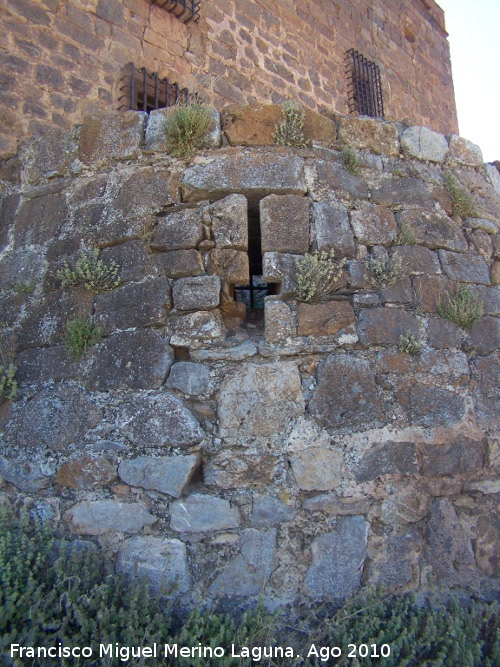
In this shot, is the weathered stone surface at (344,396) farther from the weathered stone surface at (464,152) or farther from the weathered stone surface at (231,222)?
the weathered stone surface at (464,152)

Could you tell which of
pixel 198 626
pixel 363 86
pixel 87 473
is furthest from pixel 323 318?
pixel 363 86

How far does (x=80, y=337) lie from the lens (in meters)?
2.87

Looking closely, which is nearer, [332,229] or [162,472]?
[162,472]

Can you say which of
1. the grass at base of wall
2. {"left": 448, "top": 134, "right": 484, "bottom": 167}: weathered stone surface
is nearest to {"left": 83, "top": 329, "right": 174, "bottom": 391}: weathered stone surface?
the grass at base of wall

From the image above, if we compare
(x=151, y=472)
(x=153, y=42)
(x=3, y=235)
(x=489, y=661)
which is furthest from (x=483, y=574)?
(x=153, y=42)

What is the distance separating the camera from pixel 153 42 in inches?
214

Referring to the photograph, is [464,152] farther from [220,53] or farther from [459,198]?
[220,53]

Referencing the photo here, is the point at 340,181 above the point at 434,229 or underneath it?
above

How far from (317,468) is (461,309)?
4.18ft

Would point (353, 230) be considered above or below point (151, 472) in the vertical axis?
above

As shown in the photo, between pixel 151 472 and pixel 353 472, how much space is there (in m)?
1.00

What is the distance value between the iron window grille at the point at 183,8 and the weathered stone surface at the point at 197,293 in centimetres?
412

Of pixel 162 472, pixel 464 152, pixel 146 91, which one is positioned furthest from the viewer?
pixel 146 91

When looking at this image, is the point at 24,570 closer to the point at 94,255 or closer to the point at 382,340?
the point at 94,255
